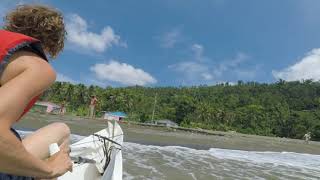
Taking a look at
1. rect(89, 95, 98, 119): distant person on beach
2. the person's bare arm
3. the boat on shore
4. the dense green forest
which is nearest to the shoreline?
the boat on shore

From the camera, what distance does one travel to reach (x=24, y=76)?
57.1 inches

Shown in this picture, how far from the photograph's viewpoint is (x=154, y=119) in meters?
84.2

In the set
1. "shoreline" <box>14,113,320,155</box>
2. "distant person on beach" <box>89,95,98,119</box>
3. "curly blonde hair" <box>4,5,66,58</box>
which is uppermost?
"distant person on beach" <box>89,95,98,119</box>

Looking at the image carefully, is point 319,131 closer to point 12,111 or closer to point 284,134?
point 284,134

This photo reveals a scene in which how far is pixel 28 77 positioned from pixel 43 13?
0.46 m

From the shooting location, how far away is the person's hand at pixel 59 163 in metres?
1.76

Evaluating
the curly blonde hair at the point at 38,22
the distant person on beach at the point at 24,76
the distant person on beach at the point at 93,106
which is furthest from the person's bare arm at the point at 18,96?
the distant person on beach at the point at 93,106

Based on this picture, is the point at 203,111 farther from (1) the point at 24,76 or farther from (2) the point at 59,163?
(1) the point at 24,76

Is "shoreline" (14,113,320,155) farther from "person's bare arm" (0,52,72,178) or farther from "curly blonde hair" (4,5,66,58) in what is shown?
"person's bare arm" (0,52,72,178)

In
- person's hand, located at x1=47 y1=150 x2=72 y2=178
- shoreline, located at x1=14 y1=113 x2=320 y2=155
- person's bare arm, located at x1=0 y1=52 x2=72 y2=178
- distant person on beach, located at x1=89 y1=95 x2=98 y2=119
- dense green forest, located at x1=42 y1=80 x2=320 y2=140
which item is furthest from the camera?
dense green forest, located at x1=42 y1=80 x2=320 y2=140

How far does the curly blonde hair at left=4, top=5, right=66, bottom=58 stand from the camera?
184cm

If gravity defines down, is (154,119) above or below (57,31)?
above

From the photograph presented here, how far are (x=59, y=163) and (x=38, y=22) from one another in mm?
597

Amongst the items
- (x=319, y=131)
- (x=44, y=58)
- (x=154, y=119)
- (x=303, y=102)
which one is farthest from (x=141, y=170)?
(x=303, y=102)
